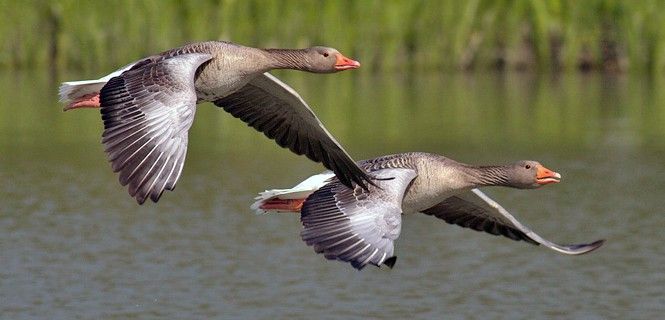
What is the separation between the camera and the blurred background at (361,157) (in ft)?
50.3

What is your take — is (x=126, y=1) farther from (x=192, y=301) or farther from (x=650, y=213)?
(x=192, y=301)

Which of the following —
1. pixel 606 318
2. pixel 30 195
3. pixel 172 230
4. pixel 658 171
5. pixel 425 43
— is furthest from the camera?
pixel 425 43

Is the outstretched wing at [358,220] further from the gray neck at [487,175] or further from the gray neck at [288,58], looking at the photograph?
the gray neck at [288,58]

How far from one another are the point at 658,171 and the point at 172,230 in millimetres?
7393

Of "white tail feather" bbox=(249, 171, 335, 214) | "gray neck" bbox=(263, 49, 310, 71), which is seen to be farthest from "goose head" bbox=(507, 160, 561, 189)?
"gray neck" bbox=(263, 49, 310, 71)

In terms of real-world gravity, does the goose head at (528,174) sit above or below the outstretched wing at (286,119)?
below

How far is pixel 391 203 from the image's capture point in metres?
11.9

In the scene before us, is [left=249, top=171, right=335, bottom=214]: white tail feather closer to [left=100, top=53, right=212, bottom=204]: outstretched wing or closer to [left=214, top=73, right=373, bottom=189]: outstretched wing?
[left=214, top=73, right=373, bottom=189]: outstretched wing

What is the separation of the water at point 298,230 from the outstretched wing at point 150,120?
3595mm

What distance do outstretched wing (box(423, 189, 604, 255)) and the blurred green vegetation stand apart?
16773mm

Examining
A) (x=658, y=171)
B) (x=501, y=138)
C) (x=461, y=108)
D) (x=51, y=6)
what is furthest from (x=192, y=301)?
(x=51, y=6)

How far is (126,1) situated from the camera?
100 ft

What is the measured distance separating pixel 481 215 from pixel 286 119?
1997mm

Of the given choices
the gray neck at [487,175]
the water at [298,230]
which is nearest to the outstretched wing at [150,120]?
the gray neck at [487,175]
